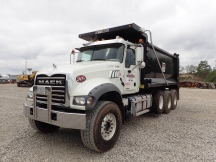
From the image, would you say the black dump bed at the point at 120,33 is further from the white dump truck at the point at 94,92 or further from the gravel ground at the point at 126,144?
the gravel ground at the point at 126,144

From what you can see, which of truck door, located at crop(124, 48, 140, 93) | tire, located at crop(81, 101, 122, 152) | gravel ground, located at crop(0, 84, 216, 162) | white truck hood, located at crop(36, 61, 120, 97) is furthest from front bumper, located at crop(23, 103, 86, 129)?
truck door, located at crop(124, 48, 140, 93)

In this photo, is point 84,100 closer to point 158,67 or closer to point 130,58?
point 130,58

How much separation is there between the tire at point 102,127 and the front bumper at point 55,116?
215 millimetres

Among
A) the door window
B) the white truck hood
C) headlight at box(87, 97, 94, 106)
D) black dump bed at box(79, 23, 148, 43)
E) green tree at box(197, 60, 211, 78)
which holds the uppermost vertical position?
green tree at box(197, 60, 211, 78)

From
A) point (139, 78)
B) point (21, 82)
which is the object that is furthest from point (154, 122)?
point (21, 82)

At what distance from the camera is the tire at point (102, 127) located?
10.2 feet

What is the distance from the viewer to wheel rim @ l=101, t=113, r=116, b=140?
3.44 m

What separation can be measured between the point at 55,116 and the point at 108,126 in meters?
1.19

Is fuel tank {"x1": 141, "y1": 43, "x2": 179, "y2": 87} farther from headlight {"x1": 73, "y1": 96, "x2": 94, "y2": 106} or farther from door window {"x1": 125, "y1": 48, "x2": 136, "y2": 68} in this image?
headlight {"x1": 73, "y1": 96, "x2": 94, "y2": 106}

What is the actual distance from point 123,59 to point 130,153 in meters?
2.44

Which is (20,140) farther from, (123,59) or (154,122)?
(154,122)

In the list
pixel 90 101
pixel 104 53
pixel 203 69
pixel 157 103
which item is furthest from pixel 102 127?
pixel 203 69

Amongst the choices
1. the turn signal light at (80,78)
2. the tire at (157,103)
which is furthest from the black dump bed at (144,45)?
the turn signal light at (80,78)

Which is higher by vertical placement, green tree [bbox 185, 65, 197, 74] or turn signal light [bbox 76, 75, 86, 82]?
→ green tree [bbox 185, 65, 197, 74]
